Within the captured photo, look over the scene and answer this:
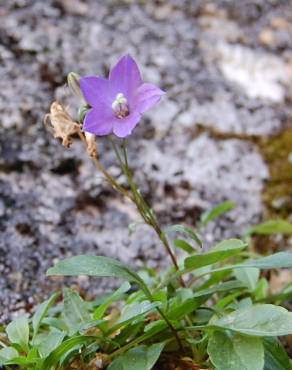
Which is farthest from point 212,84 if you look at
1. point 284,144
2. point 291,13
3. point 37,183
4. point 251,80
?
point 37,183

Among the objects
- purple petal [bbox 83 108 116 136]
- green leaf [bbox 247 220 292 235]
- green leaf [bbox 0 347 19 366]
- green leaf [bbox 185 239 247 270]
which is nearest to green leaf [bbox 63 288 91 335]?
green leaf [bbox 0 347 19 366]

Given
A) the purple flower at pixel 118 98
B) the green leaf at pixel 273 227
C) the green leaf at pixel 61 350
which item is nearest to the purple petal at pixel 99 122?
the purple flower at pixel 118 98

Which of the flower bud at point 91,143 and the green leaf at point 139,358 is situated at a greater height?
the flower bud at point 91,143

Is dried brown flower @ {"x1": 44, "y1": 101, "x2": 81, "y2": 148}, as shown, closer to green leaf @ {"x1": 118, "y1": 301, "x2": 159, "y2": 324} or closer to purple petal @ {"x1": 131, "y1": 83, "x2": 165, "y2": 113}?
purple petal @ {"x1": 131, "y1": 83, "x2": 165, "y2": 113}

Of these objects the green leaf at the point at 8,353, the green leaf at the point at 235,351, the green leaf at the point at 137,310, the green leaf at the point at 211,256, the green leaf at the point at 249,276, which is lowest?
the green leaf at the point at 249,276

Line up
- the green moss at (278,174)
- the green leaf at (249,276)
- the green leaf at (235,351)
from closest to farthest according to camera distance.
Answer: the green leaf at (235,351) → the green leaf at (249,276) → the green moss at (278,174)

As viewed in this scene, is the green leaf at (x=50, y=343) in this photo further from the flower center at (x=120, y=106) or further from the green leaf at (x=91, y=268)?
the flower center at (x=120, y=106)
